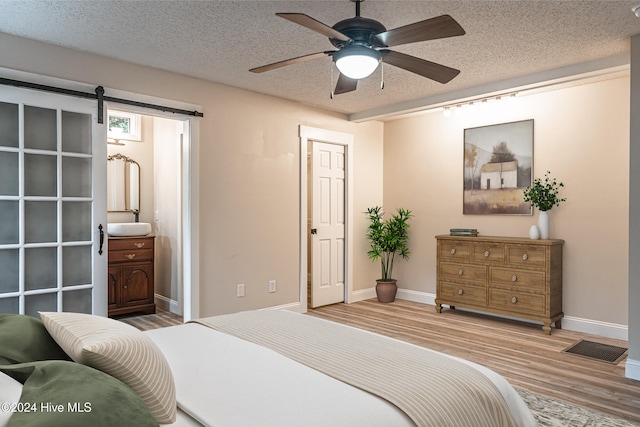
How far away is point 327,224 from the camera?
18.6 feet

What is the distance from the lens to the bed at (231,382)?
107 cm

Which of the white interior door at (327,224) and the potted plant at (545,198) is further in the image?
the white interior door at (327,224)

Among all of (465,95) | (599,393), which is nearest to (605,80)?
(465,95)

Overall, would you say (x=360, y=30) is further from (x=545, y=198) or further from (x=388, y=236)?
(x=388, y=236)

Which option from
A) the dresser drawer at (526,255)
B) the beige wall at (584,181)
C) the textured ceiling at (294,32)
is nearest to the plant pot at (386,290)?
the beige wall at (584,181)

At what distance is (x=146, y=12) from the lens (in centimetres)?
279

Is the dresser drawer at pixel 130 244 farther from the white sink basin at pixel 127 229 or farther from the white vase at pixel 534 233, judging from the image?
the white vase at pixel 534 233

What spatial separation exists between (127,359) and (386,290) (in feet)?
15.8

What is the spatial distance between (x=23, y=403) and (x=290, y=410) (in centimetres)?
69

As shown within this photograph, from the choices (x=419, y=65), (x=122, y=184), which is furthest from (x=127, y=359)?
(x=122, y=184)

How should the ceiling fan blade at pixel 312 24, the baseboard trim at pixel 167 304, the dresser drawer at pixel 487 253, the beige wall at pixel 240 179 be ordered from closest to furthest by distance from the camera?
the ceiling fan blade at pixel 312 24
the beige wall at pixel 240 179
the dresser drawer at pixel 487 253
the baseboard trim at pixel 167 304

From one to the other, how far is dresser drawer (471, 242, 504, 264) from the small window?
4.35 m

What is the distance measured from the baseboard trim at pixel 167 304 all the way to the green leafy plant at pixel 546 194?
416cm

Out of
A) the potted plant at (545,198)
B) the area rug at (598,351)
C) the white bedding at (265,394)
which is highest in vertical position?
Answer: the potted plant at (545,198)
